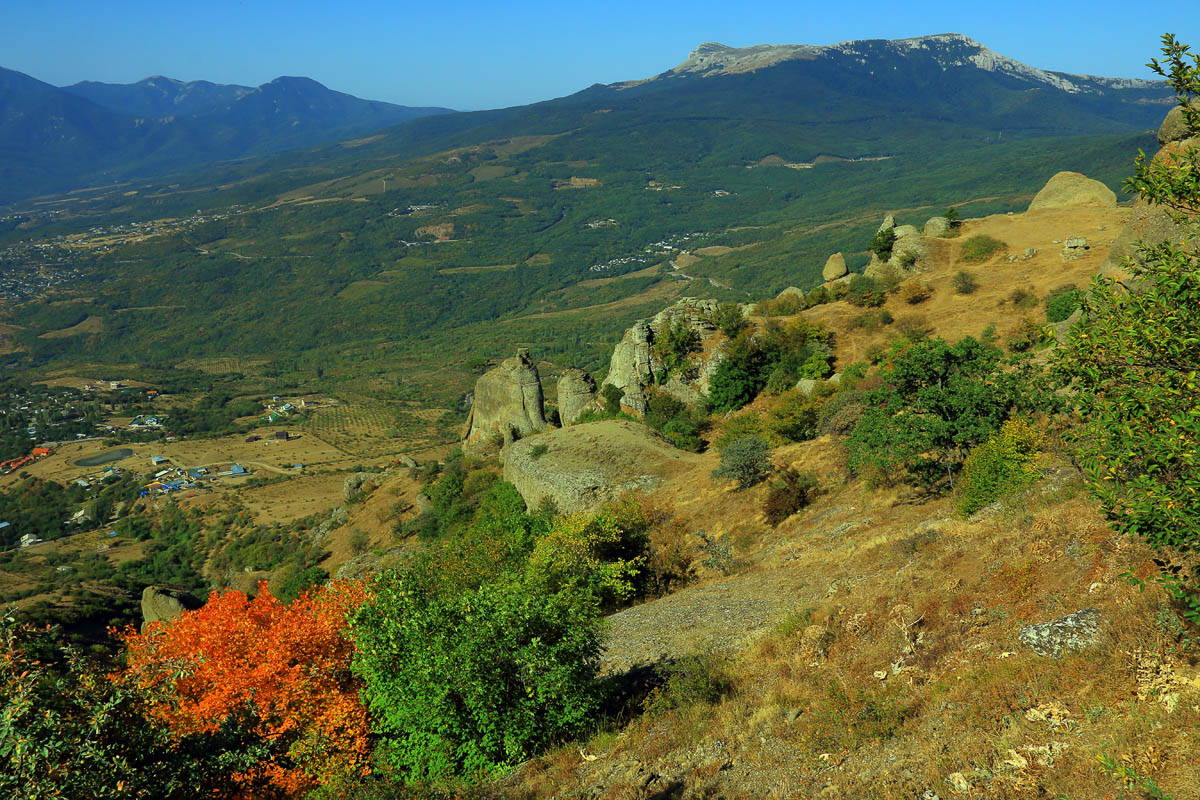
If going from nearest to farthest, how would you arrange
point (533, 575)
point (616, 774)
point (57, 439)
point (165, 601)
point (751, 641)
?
point (616, 774), point (751, 641), point (533, 575), point (165, 601), point (57, 439)

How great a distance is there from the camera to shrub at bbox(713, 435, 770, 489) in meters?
28.0

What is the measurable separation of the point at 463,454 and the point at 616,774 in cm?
4245

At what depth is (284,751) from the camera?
1454cm

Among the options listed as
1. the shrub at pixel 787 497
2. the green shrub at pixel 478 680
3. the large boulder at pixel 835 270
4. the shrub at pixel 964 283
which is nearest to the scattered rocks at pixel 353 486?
the large boulder at pixel 835 270

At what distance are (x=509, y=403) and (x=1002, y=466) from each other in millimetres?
36002

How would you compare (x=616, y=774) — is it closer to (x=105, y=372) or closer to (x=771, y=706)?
(x=771, y=706)

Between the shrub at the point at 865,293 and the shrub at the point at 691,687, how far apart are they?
36.6 meters

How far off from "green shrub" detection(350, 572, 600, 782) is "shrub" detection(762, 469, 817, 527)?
13102 millimetres

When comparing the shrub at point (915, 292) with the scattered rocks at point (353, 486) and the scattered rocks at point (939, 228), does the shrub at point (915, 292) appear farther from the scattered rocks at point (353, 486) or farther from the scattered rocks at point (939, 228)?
the scattered rocks at point (353, 486)

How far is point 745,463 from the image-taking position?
28062 mm

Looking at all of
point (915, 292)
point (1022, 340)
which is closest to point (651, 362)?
point (915, 292)

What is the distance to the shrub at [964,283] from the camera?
4354 centimetres

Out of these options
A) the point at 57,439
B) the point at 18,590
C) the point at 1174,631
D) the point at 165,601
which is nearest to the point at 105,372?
the point at 57,439

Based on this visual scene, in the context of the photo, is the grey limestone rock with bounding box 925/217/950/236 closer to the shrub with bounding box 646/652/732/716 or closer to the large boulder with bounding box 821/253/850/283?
the large boulder with bounding box 821/253/850/283
